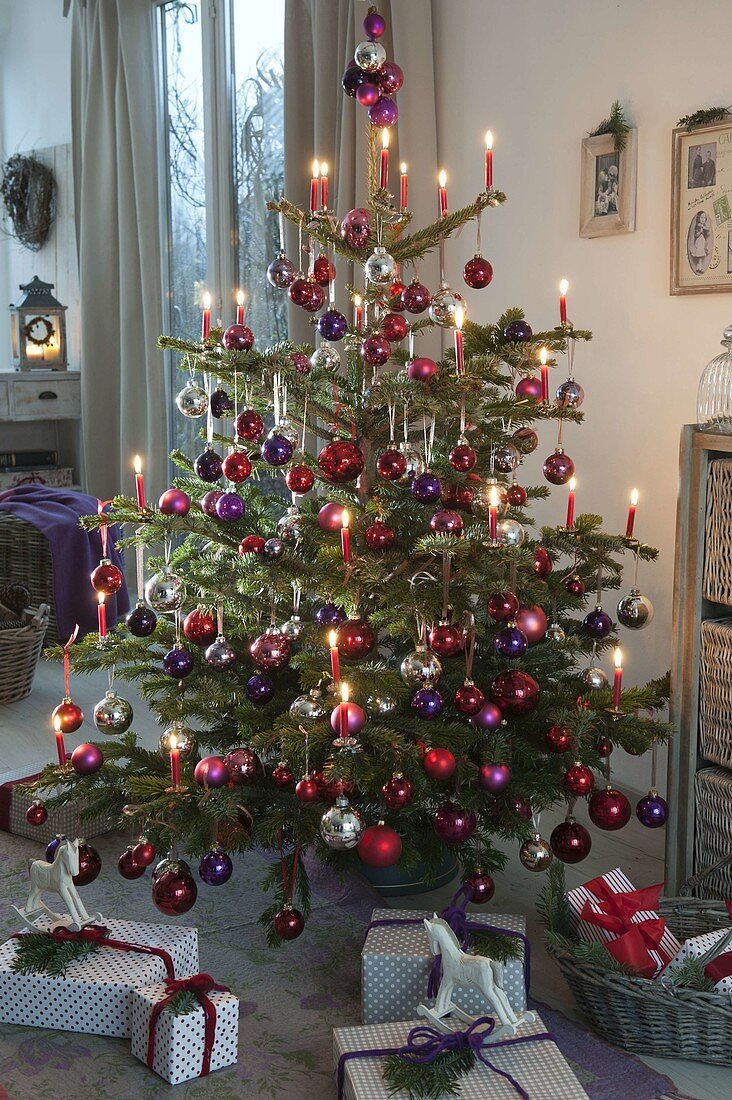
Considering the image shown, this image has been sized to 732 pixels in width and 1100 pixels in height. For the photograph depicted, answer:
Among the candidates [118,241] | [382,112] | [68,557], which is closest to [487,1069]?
[382,112]

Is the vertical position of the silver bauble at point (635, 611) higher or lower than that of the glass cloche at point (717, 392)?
lower

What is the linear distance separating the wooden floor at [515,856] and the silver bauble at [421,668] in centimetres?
57

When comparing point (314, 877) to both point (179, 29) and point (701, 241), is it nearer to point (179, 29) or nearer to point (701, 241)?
point (701, 241)

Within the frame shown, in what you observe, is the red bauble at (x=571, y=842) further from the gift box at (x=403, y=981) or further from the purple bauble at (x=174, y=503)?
the purple bauble at (x=174, y=503)

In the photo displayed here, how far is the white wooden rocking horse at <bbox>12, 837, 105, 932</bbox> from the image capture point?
1.81 meters

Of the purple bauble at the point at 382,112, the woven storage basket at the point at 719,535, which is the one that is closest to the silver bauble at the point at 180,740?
the woven storage basket at the point at 719,535

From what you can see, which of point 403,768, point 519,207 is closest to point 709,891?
point 403,768

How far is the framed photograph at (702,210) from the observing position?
2.26 m

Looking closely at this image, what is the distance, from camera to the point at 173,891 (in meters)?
1.77

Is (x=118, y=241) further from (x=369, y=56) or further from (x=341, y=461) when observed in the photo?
(x=341, y=461)

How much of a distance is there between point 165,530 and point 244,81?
2866 millimetres

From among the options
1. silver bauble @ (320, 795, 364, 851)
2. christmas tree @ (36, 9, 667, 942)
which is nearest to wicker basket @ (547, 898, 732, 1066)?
christmas tree @ (36, 9, 667, 942)

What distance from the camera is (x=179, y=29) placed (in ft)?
15.1

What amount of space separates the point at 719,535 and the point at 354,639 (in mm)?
668
